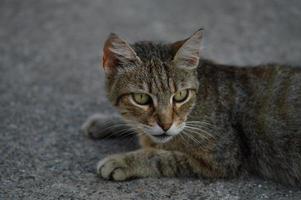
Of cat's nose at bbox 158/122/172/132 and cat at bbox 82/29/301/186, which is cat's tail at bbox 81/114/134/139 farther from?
cat's nose at bbox 158/122/172/132

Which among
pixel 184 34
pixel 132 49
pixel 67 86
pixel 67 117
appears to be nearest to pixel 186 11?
pixel 184 34

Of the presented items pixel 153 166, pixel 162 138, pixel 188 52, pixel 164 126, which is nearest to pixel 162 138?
pixel 162 138

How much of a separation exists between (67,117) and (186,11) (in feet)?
11.9

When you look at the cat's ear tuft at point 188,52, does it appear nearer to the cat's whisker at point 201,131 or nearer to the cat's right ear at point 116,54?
the cat's right ear at point 116,54

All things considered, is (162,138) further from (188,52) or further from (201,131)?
(188,52)

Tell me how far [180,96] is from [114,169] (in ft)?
2.74

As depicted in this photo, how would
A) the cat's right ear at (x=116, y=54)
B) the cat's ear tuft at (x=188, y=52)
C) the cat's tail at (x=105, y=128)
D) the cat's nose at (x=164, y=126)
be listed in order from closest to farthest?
the cat's nose at (x=164, y=126) < the cat's right ear at (x=116, y=54) < the cat's ear tuft at (x=188, y=52) < the cat's tail at (x=105, y=128)

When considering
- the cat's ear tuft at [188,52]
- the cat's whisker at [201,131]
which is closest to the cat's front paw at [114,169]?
the cat's whisker at [201,131]

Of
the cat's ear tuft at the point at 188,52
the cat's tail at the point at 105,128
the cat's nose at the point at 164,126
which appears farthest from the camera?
the cat's tail at the point at 105,128

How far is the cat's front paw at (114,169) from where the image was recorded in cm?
402

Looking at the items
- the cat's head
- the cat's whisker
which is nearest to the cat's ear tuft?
the cat's head

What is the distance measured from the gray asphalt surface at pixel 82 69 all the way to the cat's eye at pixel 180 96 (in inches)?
27.3

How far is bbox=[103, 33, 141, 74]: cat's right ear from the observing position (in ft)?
Result: 12.9

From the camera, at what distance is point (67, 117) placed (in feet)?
17.5
